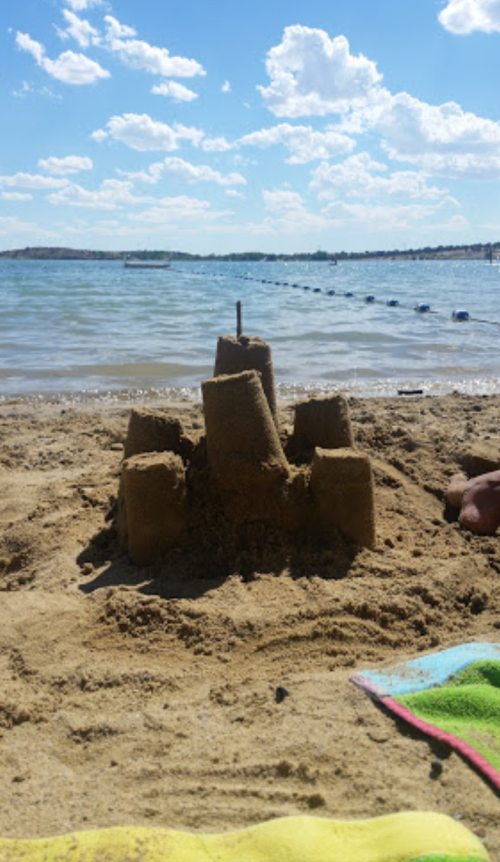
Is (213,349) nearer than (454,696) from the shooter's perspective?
No

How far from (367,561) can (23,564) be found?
165 cm

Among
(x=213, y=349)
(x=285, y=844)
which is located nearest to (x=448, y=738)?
(x=285, y=844)

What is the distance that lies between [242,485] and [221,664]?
0.92 m

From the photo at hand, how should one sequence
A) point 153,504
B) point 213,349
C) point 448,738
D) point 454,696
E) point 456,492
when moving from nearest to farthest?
point 448,738 → point 454,696 → point 153,504 → point 456,492 → point 213,349

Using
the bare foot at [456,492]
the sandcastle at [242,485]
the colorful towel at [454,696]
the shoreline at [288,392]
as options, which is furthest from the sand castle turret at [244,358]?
the shoreline at [288,392]

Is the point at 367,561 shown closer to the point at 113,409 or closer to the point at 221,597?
the point at 221,597

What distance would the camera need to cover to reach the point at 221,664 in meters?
2.65

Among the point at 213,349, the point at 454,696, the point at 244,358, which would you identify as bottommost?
the point at 454,696

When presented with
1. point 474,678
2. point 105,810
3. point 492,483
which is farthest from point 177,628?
point 492,483

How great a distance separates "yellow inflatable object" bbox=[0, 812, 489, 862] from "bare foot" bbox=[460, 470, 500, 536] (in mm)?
2135

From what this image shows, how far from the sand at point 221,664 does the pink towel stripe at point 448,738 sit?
0.03 metres

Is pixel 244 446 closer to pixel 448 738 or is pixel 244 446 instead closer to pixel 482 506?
pixel 482 506

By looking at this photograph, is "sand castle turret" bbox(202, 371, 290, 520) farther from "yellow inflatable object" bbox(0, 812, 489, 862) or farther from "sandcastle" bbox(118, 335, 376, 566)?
"yellow inflatable object" bbox(0, 812, 489, 862)

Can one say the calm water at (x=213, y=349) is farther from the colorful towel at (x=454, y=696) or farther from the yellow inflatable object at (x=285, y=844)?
the yellow inflatable object at (x=285, y=844)
